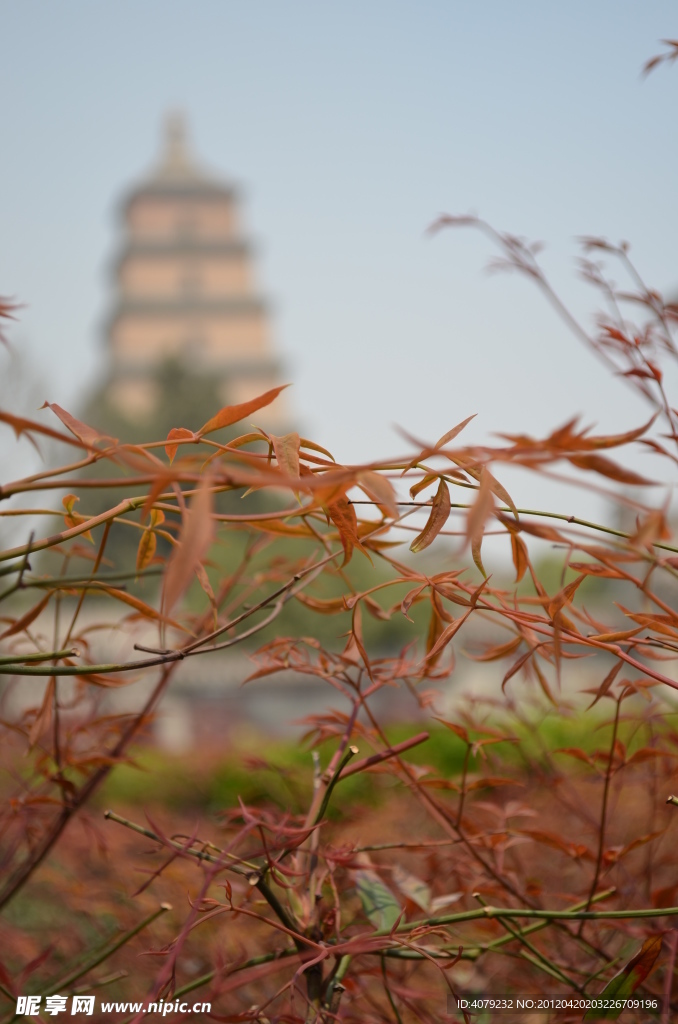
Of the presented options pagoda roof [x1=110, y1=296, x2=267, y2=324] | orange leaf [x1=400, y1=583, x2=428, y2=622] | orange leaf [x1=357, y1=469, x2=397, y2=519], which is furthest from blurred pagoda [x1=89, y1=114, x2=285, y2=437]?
orange leaf [x1=357, y1=469, x2=397, y2=519]

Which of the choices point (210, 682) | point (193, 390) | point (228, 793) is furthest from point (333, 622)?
point (228, 793)

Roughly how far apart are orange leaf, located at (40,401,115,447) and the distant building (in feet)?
76.6

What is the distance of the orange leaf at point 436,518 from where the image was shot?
0.39m

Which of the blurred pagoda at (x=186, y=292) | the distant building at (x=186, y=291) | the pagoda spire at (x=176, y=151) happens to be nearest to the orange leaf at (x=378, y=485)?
the blurred pagoda at (x=186, y=292)

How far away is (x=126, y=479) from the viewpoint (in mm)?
302

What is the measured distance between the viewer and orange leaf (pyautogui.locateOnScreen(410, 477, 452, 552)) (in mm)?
395

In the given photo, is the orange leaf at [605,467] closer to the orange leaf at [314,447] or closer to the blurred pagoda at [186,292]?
the orange leaf at [314,447]

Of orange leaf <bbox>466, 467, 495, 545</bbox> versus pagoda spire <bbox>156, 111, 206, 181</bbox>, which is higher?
pagoda spire <bbox>156, 111, 206, 181</bbox>

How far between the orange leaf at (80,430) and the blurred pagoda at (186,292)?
2267 cm

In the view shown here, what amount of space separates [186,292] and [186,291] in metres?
0.05

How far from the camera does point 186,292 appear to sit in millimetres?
25812

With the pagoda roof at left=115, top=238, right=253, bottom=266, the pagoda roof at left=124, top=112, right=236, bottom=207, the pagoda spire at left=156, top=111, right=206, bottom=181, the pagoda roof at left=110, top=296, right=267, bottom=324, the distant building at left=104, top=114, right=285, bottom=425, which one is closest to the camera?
the distant building at left=104, top=114, right=285, bottom=425

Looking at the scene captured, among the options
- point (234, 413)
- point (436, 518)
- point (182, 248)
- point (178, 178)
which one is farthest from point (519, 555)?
point (178, 178)

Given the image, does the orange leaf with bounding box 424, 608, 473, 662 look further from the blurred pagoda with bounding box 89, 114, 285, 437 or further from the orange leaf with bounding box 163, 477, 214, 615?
the blurred pagoda with bounding box 89, 114, 285, 437
